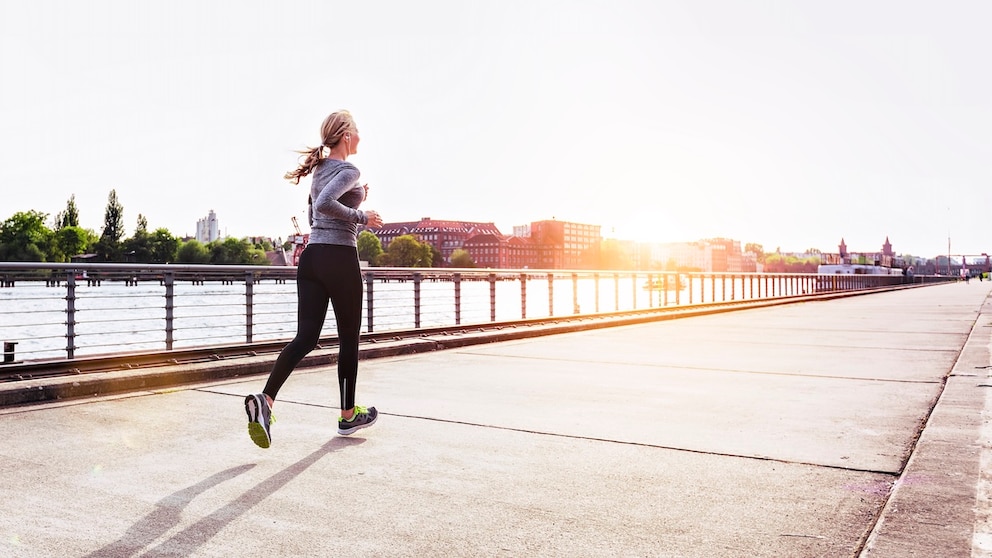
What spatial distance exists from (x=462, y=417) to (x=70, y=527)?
2707 mm

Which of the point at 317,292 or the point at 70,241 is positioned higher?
the point at 70,241

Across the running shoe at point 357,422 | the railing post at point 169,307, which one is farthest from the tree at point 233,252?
the running shoe at point 357,422

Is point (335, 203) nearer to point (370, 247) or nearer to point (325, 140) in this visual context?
point (325, 140)

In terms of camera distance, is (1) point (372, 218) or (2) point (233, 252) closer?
(1) point (372, 218)

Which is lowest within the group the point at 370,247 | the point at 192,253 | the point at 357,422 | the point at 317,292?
the point at 357,422

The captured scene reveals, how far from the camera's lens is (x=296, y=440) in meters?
4.62

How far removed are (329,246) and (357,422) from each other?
1.06 m

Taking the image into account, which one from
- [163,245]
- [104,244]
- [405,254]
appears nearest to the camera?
[104,244]

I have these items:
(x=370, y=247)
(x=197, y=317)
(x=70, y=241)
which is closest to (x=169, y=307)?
(x=197, y=317)

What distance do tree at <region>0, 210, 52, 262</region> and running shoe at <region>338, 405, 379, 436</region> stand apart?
123 meters

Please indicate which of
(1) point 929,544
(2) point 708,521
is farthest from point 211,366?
(1) point 929,544

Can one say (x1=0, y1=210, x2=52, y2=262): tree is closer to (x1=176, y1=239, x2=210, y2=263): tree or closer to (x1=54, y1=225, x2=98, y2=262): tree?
(x1=54, y1=225, x2=98, y2=262): tree

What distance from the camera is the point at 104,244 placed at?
5418 inches

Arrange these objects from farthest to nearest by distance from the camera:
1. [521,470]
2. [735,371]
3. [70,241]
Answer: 1. [70,241]
2. [735,371]
3. [521,470]
